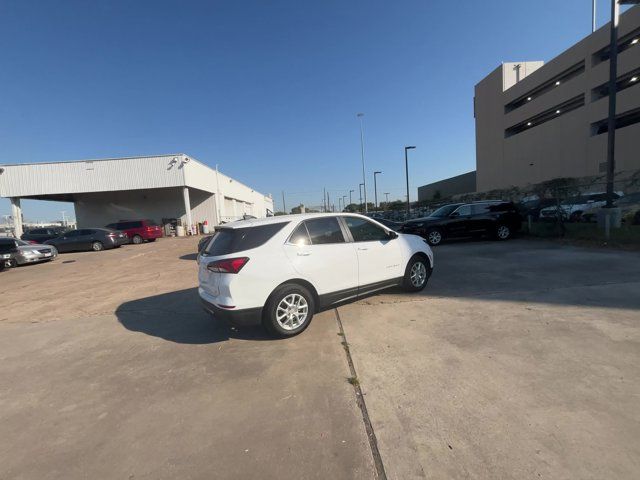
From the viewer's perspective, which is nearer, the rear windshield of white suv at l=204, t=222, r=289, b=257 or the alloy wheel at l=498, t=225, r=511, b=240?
the rear windshield of white suv at l=204, t=222, r=289, b=257

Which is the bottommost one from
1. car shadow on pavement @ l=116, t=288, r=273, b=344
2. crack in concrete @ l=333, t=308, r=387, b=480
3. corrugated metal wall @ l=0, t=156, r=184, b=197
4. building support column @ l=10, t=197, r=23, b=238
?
crack in concrete @ l=333, t=308, r=387, b=480

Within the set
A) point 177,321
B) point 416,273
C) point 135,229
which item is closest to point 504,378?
point 416,273

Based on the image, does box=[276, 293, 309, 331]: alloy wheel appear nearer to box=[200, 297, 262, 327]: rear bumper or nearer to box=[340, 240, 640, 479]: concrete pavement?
box=[200, 297, 262, 327]: rear bumper

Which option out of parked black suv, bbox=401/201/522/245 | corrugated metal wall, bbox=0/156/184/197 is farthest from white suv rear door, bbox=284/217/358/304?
corrugated metal wall, bbox=0/156/184/197

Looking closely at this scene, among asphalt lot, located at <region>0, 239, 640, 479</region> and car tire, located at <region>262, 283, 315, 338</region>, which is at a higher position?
car tire, located at <region>262, 283, 315, 338</region>

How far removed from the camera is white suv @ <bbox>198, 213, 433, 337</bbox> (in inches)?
156

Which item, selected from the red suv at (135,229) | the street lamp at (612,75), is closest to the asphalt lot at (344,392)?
the street lamp at (612,75)

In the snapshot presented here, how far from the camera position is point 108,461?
90.8 inches

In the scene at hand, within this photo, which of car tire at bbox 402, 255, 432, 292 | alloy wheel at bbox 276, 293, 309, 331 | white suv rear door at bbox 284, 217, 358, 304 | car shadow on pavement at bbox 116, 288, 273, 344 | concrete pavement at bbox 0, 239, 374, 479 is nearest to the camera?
concrete pavement at bbox 0, 239, 374, 479

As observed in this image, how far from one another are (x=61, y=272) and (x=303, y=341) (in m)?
11.4

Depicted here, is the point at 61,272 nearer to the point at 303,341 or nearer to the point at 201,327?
the point at 201,327

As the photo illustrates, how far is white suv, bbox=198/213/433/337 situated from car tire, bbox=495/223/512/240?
9512mm

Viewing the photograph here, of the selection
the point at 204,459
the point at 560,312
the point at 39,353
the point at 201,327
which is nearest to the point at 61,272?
the point at 39,353

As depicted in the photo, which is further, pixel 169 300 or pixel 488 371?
pixel 169 300
